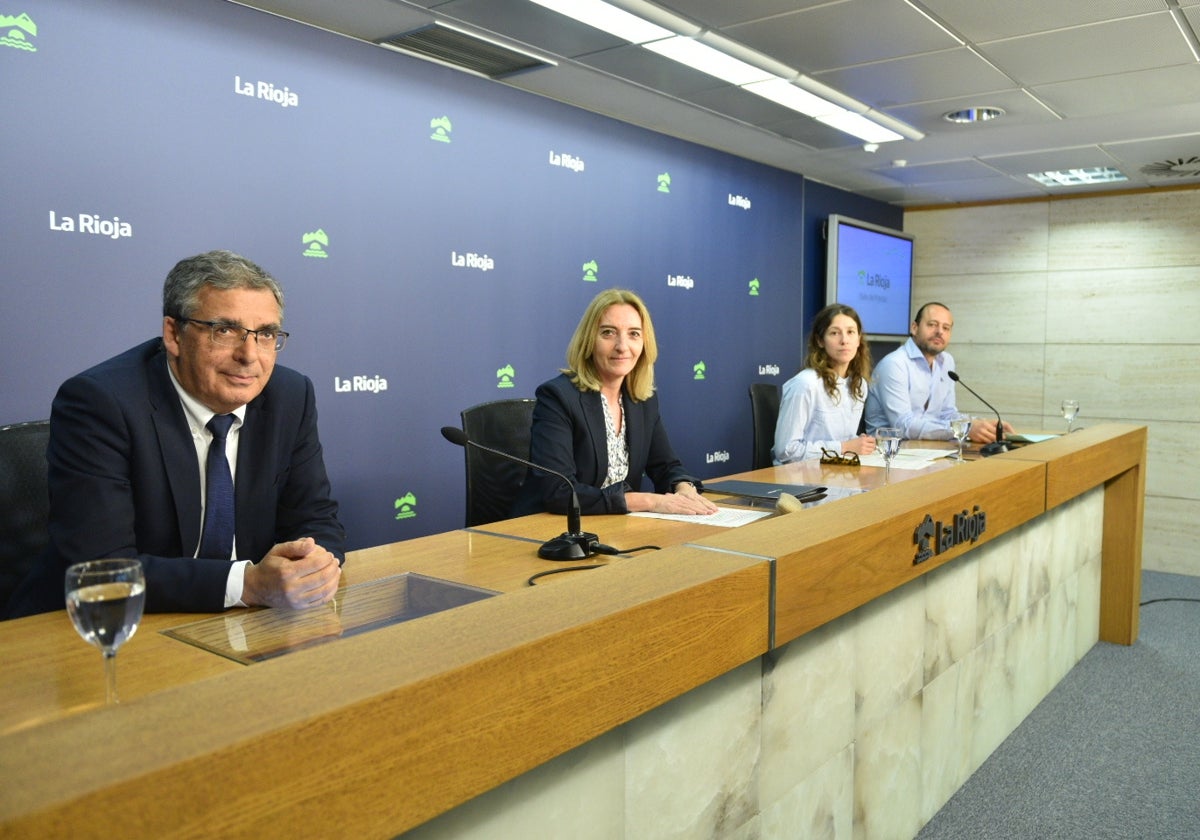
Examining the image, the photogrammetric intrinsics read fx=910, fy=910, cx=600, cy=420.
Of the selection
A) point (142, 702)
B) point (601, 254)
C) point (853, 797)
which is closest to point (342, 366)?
point (601, 254)

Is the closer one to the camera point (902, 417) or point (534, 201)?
point (534, 201)

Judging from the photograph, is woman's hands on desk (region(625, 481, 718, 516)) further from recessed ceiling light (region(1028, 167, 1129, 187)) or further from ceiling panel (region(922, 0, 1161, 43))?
recessed ceiling light (region(1028, 167, 1129, 187))

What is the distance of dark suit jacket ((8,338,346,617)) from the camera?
1514mm

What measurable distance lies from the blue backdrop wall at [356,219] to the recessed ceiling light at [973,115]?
133cm

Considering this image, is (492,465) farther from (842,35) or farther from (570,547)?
(842,35)

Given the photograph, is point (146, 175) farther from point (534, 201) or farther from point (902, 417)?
point (902, 417)

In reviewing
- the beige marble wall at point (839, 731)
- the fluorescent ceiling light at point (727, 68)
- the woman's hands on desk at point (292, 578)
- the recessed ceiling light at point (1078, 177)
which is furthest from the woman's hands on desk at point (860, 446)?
the recessed ceiling light at point (1078, 177)

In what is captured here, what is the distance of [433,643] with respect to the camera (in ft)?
3.48

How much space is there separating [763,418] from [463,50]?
2.17 metres

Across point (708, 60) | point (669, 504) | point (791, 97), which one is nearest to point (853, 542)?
point (669, 504)

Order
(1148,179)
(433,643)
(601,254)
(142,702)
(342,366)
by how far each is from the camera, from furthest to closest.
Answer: (1148,179)
(601,254)
(342,366)
(433,643)
(142,702)

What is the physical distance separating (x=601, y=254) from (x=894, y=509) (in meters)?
2.78

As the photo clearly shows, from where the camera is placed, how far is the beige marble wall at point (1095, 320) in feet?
19.6

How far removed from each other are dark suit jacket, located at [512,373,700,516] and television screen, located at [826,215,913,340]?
10.7 ft
